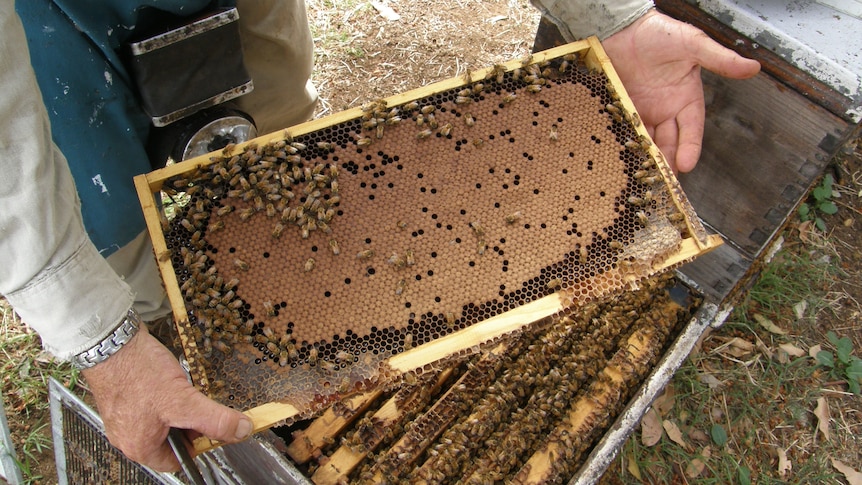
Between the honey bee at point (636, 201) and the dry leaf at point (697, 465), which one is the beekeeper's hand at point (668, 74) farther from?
the dry leaf at point (697, 465)

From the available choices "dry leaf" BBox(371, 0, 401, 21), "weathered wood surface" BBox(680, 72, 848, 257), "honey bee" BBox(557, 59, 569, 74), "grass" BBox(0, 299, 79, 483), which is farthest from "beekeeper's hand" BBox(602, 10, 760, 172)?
"grass" BBox(0, 299, 79, 483)

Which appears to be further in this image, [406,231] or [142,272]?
[142,272]

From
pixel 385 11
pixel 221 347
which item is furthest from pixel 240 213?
pixel 385 11

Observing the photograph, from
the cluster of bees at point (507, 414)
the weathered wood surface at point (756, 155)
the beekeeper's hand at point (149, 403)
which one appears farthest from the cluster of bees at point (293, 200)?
the weathered wood surface at point (756, 155)

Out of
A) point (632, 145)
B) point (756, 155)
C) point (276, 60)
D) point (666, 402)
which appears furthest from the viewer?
point (666, 402)

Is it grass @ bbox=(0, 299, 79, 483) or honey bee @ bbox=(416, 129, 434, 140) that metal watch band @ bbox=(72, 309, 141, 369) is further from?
grass @ bbox=(0, 299, 79, 483)

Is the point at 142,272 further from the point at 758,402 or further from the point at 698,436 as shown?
the point at 758,402
